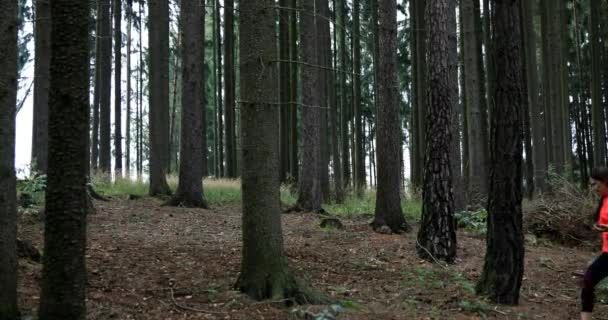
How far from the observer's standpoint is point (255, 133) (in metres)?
5.65

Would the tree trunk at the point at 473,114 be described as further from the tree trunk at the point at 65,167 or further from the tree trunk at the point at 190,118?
the tree trunk at the point at 65,167

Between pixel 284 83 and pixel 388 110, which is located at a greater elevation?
pixel 284 83

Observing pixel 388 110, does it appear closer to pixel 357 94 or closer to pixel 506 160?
pixel 506 160

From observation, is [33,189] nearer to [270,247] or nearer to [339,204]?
[270,247]

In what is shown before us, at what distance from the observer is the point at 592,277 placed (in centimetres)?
586

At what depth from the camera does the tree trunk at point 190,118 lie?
12570mm

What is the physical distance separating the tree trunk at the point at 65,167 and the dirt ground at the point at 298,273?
94cm

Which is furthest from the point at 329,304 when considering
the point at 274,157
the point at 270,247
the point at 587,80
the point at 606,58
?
the point at 587,80

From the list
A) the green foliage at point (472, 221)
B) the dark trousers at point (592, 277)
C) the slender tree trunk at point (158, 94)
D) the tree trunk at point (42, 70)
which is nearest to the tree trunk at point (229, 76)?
the slender tree trunk at point (158, 94)

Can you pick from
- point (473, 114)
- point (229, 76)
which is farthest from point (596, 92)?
point (229, 76)

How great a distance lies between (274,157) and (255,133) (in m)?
0.34

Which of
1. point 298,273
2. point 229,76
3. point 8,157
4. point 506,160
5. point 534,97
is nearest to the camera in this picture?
point 8,157

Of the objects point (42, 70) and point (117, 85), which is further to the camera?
point (117, 85)

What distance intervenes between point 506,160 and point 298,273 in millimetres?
2890
